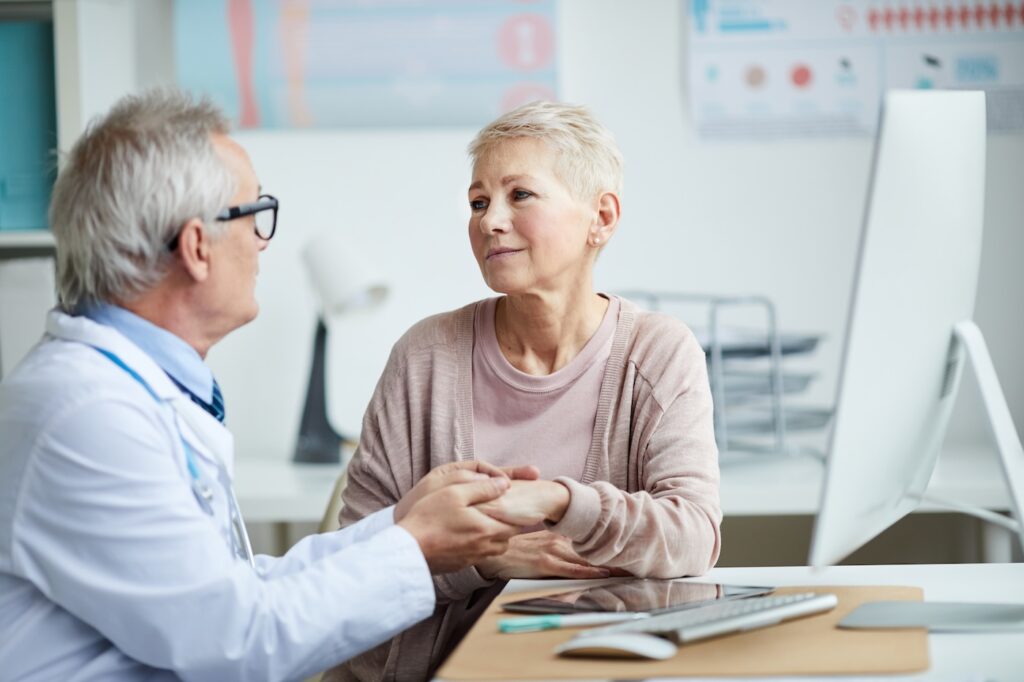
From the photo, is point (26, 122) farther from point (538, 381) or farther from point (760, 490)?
point (760, 490)

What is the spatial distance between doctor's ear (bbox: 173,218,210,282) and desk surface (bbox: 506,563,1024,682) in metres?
0.51

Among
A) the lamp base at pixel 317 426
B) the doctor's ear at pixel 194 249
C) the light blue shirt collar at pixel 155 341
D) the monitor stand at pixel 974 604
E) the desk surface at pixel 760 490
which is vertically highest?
the doctor's ear at pixel 194 249

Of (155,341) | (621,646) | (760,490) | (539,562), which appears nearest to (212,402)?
(155,341)

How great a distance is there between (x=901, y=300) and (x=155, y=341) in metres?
0.75

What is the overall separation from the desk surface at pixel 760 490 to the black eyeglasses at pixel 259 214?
999mm

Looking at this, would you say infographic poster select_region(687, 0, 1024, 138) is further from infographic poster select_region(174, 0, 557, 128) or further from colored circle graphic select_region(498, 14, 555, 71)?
infographic poster select_region(174, 0, 557, 128)

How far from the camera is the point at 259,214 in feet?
4.20

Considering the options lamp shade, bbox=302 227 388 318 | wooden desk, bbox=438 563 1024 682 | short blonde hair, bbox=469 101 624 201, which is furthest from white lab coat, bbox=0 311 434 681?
lamp shade, bbox=302 227 388 318

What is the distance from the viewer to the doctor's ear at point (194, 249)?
116 centimetres

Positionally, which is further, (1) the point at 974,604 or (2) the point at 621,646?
(1) the point at 974,604

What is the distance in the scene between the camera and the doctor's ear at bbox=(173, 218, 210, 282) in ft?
3.80

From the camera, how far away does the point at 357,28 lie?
2656 millimetres

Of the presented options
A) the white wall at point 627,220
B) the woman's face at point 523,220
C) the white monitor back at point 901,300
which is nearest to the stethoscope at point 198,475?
the woman's face at point 523,220

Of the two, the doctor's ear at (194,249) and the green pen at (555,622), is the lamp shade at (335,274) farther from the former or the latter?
the green pen at (555,622)
